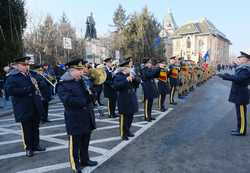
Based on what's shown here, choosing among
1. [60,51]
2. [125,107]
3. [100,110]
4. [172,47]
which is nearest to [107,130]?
[125,107]

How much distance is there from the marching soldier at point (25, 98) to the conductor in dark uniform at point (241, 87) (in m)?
4.18

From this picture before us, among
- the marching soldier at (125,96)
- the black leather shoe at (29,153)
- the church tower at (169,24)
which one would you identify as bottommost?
the black leather shoe at (29,153)

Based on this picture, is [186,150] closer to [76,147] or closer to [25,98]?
[76,147]

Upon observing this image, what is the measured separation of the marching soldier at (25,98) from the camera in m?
5.56

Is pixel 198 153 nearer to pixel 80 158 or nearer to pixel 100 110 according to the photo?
pixel 80 158

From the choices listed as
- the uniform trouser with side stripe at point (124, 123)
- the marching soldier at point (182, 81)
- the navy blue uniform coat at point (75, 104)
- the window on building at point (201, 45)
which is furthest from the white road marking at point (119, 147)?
the window on building at point (201, 45)

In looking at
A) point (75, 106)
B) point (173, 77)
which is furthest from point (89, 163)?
point (173, 77)

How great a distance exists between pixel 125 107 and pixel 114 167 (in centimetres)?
185

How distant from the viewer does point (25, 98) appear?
225 inches

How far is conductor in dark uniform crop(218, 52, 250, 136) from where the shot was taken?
21.7 feet

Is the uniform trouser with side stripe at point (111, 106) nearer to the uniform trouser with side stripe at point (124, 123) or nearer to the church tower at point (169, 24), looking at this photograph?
the uniform trouser with side stripe at point (124, 123)

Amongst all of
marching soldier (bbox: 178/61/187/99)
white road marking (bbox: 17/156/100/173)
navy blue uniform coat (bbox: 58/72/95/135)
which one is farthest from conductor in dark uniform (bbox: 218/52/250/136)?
marching soldier (bbox: 178/61/187/99)

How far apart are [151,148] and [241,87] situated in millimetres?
2699

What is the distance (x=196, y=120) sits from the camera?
9.03m
